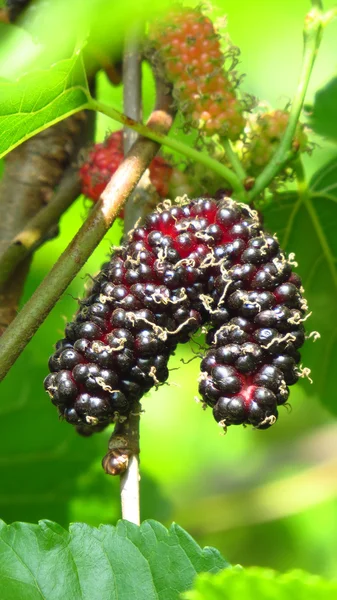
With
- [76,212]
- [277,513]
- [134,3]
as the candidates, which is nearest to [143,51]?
[76,212]

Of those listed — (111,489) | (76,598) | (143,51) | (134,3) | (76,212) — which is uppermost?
(143,51)

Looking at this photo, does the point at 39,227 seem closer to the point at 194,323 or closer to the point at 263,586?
the point at 194,323

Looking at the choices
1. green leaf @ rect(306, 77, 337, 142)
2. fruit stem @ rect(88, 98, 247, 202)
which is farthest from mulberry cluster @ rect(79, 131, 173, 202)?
green leaf @ rect(306, 77, 337, 142)

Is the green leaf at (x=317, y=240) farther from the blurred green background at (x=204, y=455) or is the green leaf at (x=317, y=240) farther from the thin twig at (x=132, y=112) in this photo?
the thin twig at (x=132, y=112)

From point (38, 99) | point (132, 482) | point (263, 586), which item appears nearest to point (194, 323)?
point (132, 482)

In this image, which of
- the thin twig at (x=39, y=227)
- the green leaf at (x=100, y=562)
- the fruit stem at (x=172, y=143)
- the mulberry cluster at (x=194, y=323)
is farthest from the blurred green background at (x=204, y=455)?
the green leaf at (x=100, y=562)

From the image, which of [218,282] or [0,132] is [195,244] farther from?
[0,132]
